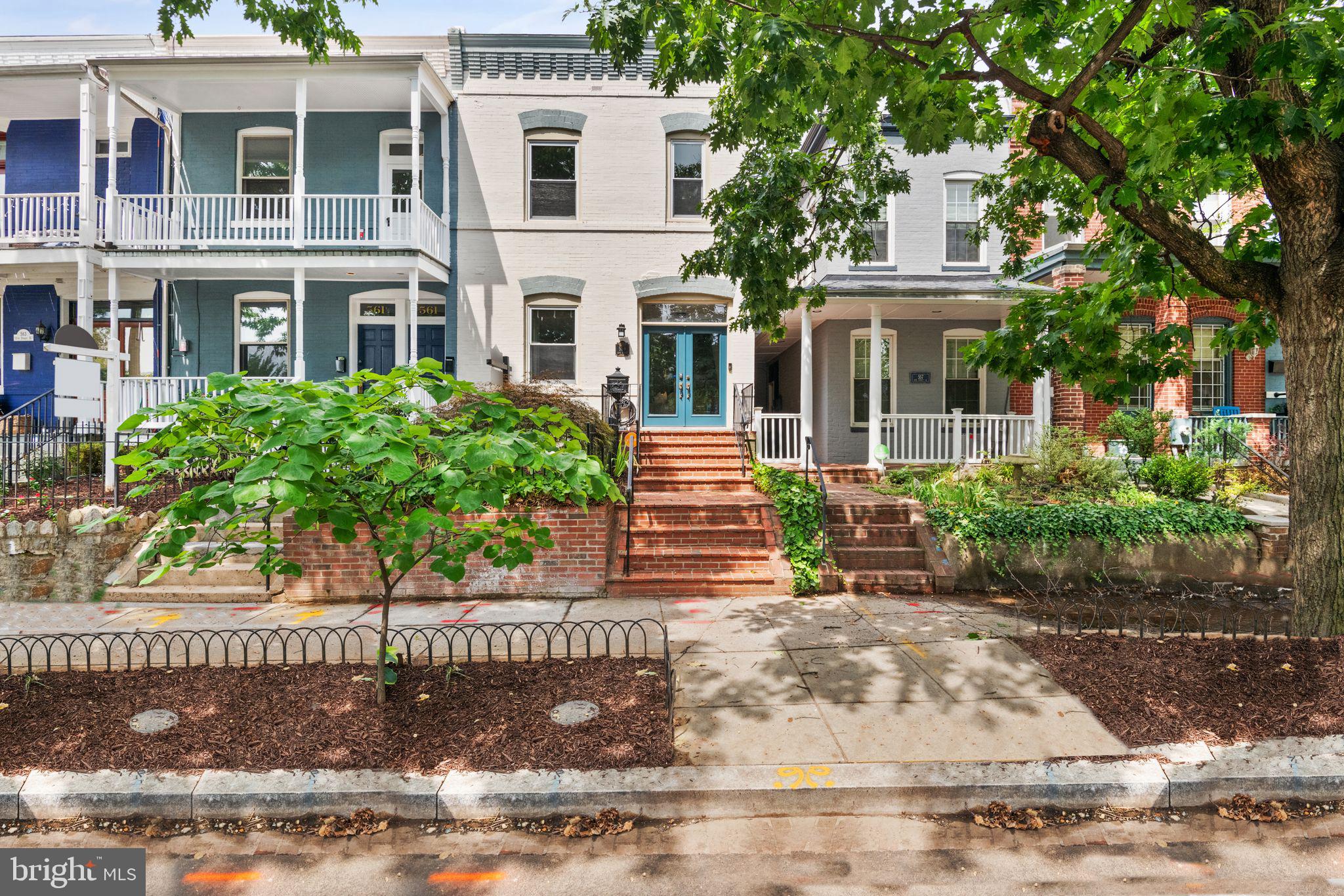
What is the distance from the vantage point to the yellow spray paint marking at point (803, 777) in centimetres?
371

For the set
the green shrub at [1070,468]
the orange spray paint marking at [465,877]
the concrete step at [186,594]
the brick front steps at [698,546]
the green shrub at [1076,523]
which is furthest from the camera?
the green shrub at [1070,468]

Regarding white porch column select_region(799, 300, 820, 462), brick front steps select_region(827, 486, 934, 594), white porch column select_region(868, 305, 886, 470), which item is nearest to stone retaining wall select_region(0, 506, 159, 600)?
brick front steps select_region(827, 486, 934, 594)

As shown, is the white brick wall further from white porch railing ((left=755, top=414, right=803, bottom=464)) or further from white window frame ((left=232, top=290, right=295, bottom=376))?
white window frame ((left=232, top=290, right=295, bottom=376))

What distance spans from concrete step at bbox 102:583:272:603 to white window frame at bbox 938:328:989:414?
13169mm

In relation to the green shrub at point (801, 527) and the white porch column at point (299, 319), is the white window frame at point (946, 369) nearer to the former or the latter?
the green shrub at point (801, 527)

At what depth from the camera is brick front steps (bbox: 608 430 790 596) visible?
8.05 m

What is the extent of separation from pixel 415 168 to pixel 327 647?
9068mm

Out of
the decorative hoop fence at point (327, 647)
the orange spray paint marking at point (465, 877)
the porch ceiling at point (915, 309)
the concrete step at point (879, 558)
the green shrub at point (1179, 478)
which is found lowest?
the orange spray paint marking at point (465, 877)

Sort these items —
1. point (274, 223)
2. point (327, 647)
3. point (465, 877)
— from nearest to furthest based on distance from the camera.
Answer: point (465, 877) → point (327, 647) → point (274, 223)

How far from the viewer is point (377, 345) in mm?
13812

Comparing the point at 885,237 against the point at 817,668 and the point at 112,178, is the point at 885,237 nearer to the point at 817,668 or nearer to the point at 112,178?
the point at 817,668

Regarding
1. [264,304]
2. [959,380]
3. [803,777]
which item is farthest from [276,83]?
[959,380]

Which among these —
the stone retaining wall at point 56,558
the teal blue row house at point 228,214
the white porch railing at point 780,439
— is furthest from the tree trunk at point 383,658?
the white porch railing at point 780,439

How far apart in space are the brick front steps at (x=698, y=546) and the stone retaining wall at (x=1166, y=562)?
8.14ft
